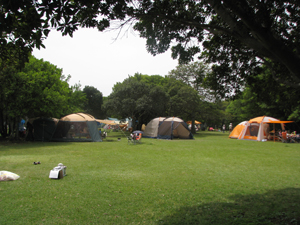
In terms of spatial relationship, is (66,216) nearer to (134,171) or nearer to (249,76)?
(134,171)

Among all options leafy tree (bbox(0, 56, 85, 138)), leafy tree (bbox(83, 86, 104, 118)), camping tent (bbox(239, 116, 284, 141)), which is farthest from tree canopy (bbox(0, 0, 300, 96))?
leafy tree (bbox(83, 86, 104, 118))

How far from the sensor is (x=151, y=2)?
504 centimetres

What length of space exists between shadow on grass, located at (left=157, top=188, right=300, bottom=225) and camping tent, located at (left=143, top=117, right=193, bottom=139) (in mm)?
16495

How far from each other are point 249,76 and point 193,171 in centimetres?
354

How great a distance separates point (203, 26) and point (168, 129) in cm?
1770

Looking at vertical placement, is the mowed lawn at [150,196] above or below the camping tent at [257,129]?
below

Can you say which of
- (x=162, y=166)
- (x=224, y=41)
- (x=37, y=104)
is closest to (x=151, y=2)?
(x=224, y=41)

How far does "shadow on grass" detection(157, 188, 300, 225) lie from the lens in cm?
366

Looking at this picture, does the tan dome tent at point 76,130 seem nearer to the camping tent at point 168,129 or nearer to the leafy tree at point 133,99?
the camping tent at point 168,129

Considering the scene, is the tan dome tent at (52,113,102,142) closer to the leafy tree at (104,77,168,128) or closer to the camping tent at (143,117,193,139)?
the camping tent at (143,117,193,139)

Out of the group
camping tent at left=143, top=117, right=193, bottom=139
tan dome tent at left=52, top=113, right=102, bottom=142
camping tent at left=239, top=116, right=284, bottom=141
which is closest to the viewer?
tan dome tent at left=52, top=113, right=102, bottom=142

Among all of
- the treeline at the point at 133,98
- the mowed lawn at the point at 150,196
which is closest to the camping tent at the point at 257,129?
the treeline at the point at 133,98

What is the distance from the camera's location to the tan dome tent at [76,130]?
58.0ft

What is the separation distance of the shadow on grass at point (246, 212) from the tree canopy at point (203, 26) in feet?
7.72
